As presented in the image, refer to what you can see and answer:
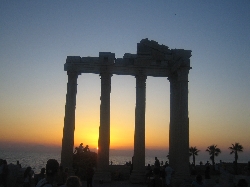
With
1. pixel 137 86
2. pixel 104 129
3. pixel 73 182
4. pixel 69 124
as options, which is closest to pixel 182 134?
pixel 137 86

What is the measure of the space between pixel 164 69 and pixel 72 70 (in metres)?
12.4

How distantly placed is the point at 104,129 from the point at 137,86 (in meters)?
7.15

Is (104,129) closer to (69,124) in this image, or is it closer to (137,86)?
(69,124)

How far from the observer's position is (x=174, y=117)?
4012 cm

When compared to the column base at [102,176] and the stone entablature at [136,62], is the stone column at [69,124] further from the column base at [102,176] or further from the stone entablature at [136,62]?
the column base at [102,176]

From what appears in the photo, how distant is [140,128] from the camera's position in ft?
129

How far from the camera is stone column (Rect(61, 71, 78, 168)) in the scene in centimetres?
3862

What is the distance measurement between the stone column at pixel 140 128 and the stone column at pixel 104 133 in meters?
3.61

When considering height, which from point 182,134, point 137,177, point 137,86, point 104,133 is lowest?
point 137,177

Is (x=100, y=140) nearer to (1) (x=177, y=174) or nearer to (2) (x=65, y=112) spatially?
(2) (x=65, y=112)

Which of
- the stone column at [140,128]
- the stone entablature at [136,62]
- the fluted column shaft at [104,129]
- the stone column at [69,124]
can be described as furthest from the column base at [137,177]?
the stone entablature at [136,62]

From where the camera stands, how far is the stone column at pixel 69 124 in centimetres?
3862

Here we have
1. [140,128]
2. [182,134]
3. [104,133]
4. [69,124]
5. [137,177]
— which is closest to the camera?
[182,134]

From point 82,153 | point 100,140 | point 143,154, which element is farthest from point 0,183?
point 82,153
